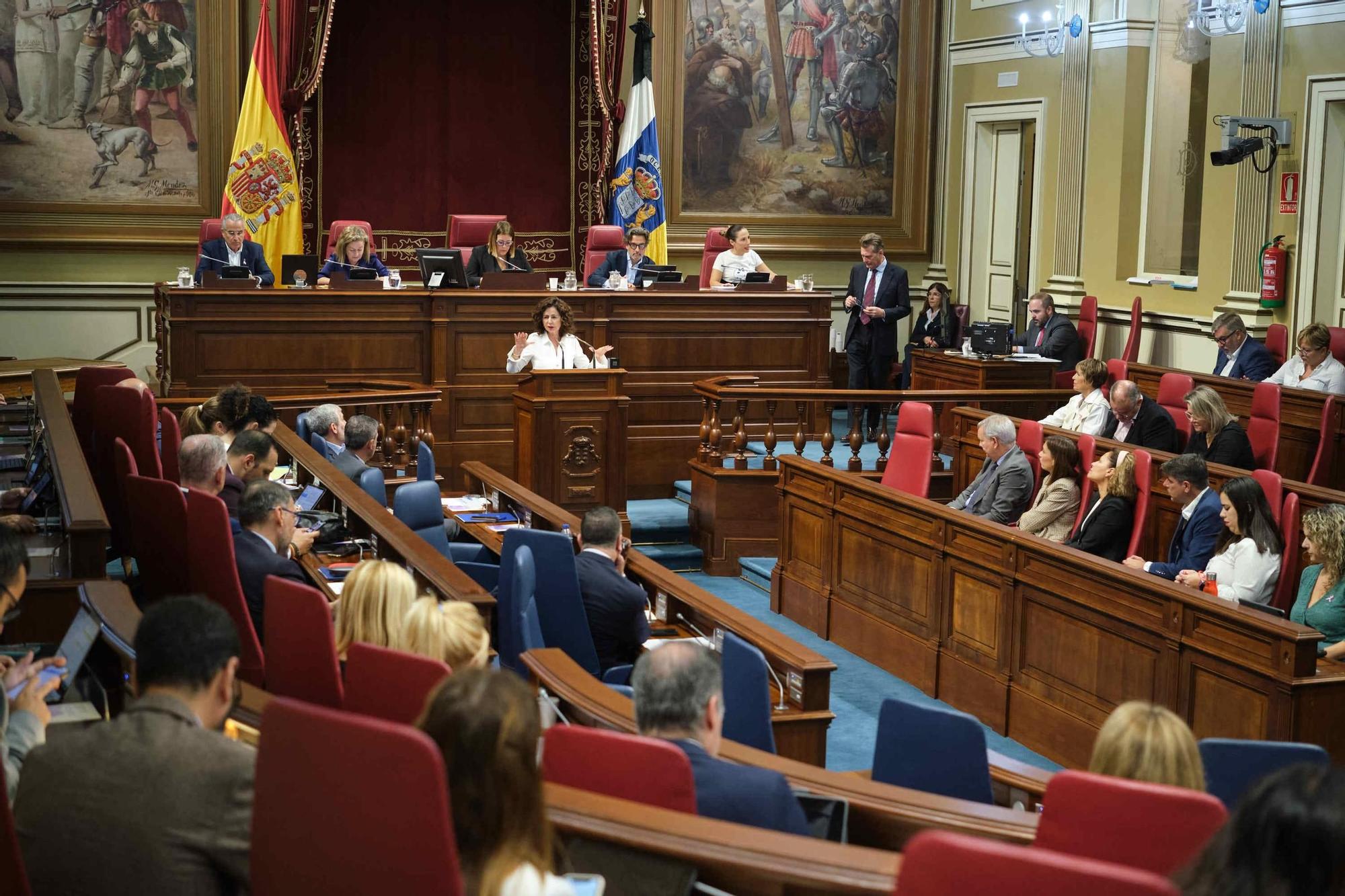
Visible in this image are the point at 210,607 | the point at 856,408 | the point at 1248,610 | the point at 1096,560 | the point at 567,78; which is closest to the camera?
the point at 210,607

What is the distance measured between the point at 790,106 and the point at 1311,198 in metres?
4.82

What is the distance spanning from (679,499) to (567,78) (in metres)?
4.77

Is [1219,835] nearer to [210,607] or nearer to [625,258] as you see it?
[210,607]

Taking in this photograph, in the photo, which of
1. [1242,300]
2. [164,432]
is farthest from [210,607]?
[1242,300]

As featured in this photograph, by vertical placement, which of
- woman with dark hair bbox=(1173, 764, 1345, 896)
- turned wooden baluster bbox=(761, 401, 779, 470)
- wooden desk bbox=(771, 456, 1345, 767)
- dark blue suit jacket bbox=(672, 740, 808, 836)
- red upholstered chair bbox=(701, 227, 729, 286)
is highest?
red upholstered chair bbox=(701, 227, 729, 286)

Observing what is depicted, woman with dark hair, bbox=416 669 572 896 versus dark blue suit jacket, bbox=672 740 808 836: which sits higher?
woman with dark hair, bbox=416 669 572 896

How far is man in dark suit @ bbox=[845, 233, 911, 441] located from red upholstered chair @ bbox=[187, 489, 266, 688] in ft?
25.1

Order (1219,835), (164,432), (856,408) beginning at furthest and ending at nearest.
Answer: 1. (856,408)
2. (164,432)
3. (1219,835)

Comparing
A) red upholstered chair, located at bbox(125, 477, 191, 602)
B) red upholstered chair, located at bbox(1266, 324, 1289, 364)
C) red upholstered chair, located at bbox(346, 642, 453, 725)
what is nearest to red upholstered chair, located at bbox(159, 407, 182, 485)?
red upholstered chair, located at bbox(125, 477, 191, 602)

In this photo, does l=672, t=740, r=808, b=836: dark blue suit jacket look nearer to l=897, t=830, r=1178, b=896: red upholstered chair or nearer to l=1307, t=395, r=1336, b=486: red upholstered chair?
l=897, t=830, r=1178, b=896: red upholstered chair

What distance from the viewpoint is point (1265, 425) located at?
7773 millimetres

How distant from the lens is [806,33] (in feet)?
42.8

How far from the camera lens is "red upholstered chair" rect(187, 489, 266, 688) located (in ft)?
12.9

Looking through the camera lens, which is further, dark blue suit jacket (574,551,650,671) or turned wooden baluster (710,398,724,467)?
turned wooden baluster (710,398,724,467)
